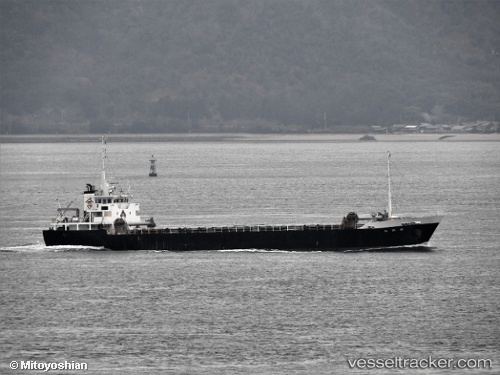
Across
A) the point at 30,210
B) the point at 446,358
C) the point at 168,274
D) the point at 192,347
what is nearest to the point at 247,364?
the point at 192,347

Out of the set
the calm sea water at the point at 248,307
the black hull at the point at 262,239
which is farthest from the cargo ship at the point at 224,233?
the calm sea water at the point at 248,307

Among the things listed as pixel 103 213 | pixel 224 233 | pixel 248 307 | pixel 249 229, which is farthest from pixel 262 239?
pixel 248 307

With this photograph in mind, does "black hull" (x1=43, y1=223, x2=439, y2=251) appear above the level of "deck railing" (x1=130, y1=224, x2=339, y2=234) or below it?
below

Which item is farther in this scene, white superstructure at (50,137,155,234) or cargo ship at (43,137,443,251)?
white superstructure at (50,137,155,234)

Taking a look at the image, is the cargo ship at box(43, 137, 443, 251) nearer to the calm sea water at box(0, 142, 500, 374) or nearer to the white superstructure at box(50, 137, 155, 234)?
the white superstructure at box(50, 137, 155, 234)

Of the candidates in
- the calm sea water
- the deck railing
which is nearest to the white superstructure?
the deck railing

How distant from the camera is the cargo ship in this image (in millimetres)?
119188

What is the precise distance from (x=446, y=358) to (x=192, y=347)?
15.7m

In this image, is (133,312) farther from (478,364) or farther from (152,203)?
(152,203)

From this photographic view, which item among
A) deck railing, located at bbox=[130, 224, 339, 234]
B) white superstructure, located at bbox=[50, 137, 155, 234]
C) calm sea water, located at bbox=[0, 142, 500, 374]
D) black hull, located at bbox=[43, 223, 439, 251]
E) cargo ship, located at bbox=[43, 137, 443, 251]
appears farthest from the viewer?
white superstructure, located at bbox=[50, 137, 155, 234]

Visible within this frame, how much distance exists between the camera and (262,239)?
120625 millimetres

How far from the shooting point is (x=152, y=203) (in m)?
184

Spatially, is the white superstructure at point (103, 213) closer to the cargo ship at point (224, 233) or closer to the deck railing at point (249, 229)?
the cargo ship at point (224, 233)

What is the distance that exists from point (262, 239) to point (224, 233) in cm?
365
